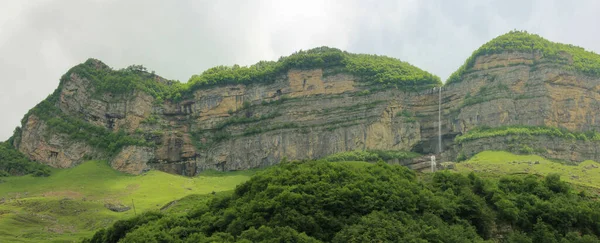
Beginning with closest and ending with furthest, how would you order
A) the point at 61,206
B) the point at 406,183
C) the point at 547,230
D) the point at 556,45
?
the point at 547,230 → the point at 406,183 → the point at 61,206 → the point at 556,45

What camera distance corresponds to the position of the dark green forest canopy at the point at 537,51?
4737 inches

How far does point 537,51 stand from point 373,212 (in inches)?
2991

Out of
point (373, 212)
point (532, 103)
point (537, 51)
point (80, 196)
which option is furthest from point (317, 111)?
point (373, 212)

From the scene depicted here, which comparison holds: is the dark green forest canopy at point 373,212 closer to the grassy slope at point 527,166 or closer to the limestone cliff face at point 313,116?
the grassy slope at point 527,166

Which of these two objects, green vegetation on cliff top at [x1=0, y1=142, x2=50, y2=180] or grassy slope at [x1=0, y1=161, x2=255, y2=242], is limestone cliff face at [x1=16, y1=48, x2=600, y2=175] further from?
grassy slope at [x1=0, y1=161, x2=255, y2=242]

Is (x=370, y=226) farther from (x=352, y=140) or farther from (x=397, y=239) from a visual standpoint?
(x=352, y=140)

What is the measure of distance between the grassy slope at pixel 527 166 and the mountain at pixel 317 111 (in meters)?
3.19

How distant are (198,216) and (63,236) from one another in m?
29.7

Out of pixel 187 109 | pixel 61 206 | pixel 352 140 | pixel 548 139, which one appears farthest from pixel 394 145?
pixel 61 206

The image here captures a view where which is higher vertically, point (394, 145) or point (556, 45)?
point (556, 45)

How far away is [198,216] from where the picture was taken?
66.1 metres

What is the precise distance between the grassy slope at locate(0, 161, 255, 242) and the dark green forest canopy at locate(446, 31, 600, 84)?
153 ft

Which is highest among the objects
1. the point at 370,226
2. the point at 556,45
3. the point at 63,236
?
the point at 556,45

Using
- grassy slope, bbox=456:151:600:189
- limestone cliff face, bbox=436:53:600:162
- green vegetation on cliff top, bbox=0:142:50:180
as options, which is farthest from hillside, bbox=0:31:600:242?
grassy slope, bbox=456:151:600:189
